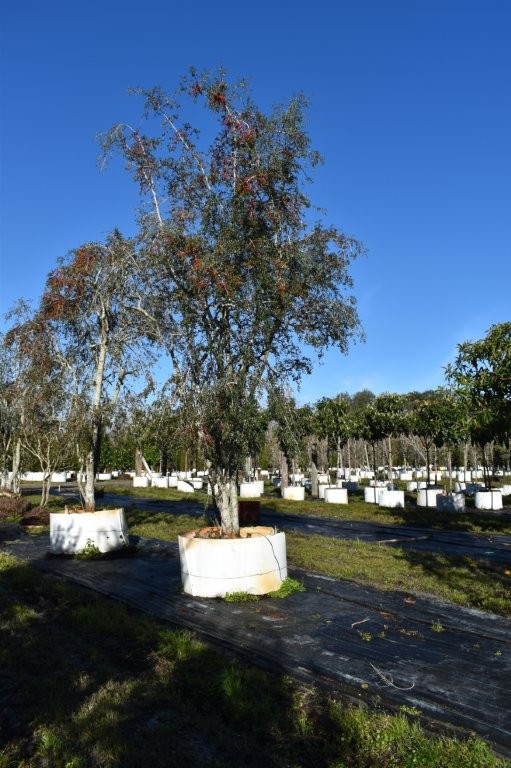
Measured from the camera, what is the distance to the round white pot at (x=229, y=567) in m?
8.34

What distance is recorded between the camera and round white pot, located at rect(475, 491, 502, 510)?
25.9 metres

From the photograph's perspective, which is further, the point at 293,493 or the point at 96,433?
the point at 293,493

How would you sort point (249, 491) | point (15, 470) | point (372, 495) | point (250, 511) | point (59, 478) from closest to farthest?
point (250, 511) → point (15, 470) → point (372, 495) → point (249, 491) → point (59, 478)

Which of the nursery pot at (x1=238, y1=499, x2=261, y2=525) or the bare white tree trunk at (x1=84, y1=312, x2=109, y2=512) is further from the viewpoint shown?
the nursery pot at (x1=238, y1=499, x2=261, y2=525)

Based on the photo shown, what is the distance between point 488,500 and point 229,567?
20.7 m

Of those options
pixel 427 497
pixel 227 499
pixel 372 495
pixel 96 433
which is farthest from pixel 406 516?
pixel 227 499

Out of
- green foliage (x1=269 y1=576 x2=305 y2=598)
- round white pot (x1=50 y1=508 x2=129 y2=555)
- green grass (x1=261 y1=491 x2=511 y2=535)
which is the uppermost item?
round white pot (x1=50 y1=508 x2=129 y2=555)

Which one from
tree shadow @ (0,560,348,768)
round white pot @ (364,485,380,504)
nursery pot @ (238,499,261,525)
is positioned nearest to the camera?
tree shadow @ (0,560,348,768)

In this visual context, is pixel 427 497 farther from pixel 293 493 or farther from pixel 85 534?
pixel 85 534

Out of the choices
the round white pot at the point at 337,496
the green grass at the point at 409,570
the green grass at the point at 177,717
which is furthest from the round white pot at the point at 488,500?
the green grass at the point at 177,717

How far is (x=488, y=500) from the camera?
26031mm

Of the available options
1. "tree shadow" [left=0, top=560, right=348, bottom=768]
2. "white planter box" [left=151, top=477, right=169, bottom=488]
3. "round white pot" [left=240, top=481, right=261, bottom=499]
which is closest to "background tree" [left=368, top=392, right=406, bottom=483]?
"round white pot" [left=240, top=481, right=261, bottom=499]

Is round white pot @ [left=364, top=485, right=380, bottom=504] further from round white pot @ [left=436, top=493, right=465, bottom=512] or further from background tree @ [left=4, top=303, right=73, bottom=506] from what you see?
background tree @ [left=4, top=303, right=73, bottom=506]

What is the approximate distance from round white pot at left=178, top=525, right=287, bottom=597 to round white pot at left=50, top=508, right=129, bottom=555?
13.6 ft
